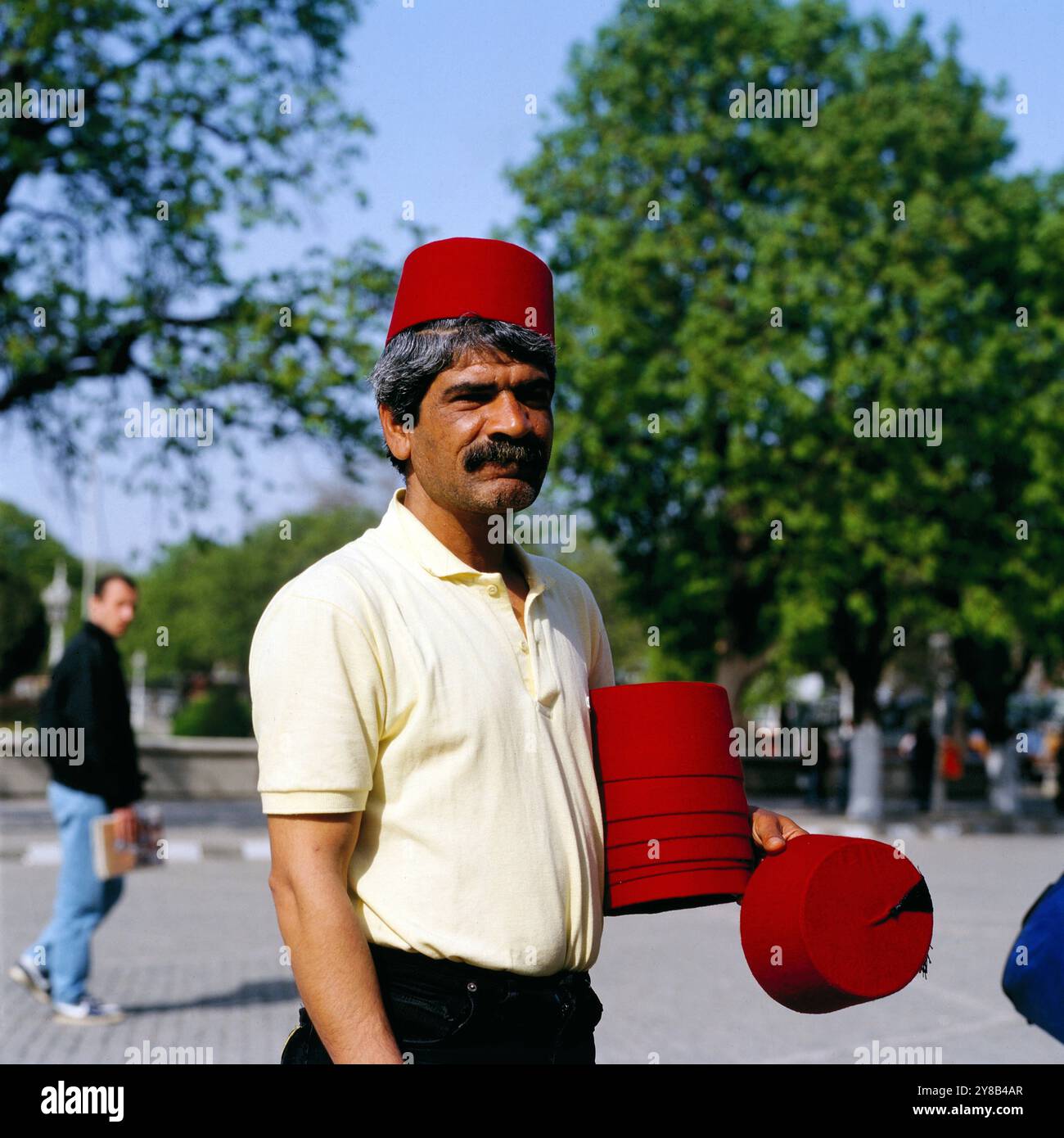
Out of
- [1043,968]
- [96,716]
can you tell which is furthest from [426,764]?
[96,716]

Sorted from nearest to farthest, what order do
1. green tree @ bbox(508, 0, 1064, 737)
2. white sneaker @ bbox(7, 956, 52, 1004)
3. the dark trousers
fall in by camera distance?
the dark trousers → white sneaker @ bbox(7, 956, 52, 1004) → green tree @ bbox(508, 0, 1064, 737)

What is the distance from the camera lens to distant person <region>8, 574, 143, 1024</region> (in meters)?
7.50

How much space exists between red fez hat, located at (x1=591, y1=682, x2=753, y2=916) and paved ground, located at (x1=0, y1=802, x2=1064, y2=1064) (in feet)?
5.16

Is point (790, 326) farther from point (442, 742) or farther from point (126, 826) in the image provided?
point (442, 742)

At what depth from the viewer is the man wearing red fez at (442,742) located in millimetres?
2150

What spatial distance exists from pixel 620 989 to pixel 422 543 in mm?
6924

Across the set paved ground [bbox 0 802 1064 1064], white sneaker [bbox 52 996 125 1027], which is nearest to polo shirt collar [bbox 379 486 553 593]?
paved ground [bbox 0 802 1064 1064]

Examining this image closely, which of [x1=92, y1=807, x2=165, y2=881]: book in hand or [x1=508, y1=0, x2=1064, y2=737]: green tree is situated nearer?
[x1=92, y1=807, x2=165, y2=881]: book in hand

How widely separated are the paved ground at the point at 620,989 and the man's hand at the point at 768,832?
1.45 metres

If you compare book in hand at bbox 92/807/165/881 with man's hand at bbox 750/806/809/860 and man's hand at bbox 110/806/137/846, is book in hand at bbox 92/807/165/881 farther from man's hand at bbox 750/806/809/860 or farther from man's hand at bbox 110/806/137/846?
man's hand at bbox 750/806/809/860

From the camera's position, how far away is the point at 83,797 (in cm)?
759

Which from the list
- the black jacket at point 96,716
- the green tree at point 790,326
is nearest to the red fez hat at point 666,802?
the black jacket at point 96,716

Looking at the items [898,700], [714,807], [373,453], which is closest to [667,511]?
[373,453]

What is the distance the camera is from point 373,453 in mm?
17625
